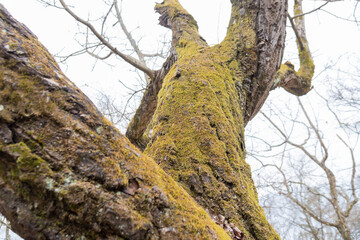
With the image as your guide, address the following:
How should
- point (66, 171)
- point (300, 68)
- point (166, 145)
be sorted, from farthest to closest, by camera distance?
point (300, 68)
point (166, 145)
point (66, 171)

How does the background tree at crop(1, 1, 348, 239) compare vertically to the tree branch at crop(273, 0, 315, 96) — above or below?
below

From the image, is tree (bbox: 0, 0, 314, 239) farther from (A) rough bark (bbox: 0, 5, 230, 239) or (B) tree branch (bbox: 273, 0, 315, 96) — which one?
(B) tree branch (bbox: 273, 0, 315, 96)

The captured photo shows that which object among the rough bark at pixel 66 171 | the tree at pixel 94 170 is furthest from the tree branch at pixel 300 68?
the rough bark at pixel 66 171

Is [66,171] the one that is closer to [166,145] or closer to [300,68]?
[166,145]

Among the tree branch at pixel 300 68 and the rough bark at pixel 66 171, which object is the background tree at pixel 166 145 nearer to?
the rough bark at pixel 66 171

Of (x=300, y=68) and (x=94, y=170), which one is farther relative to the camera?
(x=300, y=68)

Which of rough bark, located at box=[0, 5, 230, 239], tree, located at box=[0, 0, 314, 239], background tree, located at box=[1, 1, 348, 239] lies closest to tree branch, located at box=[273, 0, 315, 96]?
background tree, located at box=[1, 1, 348, 239]

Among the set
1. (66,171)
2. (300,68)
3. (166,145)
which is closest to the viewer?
(66,171)

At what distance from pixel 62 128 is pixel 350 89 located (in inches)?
353

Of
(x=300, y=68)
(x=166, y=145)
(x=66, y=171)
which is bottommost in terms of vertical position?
(x=66, y=171)

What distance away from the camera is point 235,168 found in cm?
121

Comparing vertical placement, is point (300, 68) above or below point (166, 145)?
above

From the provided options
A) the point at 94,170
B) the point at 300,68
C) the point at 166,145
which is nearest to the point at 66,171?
the point at 94,170

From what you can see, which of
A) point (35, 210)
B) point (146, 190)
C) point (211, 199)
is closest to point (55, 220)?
point (35, 210)
